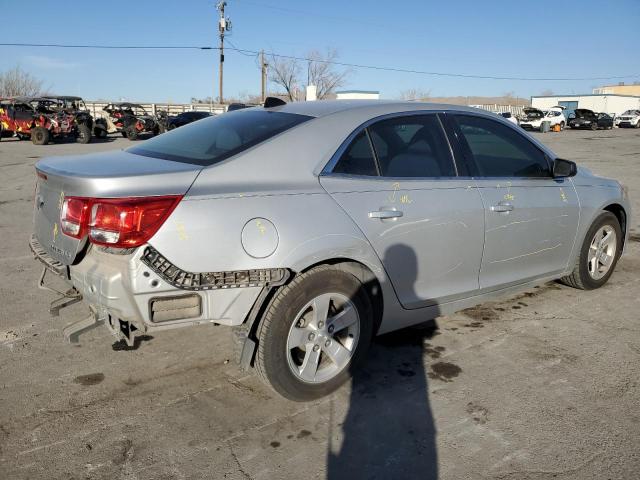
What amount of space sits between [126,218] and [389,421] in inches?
66.0

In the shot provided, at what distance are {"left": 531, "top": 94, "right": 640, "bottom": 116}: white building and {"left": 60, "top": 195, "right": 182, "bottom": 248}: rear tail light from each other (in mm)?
67052

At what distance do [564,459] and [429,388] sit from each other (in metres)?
0.83

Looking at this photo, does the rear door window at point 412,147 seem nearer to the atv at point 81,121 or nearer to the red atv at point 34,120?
the red atv at point 34,120

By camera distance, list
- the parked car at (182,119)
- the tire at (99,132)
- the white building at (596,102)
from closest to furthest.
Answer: the tire at (99,132) → the parked car at (182,119) → the white building at (596,102)

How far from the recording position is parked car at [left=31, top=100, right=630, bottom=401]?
2.50 metres

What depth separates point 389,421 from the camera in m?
2.81

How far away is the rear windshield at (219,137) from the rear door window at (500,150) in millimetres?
1287

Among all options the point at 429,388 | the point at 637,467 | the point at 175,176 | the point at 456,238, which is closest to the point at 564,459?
the point at 637,467

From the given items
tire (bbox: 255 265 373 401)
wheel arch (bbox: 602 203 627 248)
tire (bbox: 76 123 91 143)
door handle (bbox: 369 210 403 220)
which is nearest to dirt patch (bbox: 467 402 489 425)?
tire (bbox: 255 265 373 401)

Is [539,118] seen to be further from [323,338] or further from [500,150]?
[323,338]

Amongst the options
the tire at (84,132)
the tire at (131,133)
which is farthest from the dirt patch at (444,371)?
the tire at (131,133)

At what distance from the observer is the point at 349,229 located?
115 inches

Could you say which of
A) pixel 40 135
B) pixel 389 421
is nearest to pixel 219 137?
pixel 389 421

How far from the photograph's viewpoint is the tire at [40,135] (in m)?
22.1
